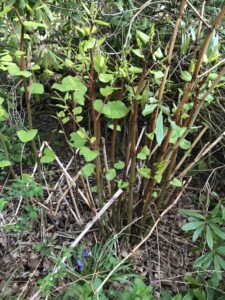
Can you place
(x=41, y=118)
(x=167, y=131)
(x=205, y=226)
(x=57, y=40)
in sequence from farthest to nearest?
(x=41, y=118) < (x=57, y=40) < (x=205, y=226) < (x=167, y=131)

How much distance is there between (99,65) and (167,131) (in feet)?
1.25

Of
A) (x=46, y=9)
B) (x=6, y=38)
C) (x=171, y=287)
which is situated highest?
(x=46, y=9)

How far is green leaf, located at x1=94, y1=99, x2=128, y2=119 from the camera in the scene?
134 cm

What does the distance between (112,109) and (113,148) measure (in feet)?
0.99

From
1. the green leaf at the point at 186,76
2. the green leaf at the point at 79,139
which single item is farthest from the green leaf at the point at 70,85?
the green leaf at the point at 186,76

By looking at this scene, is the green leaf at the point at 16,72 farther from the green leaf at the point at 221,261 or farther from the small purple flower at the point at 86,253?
the green leaf at the point at 221,261

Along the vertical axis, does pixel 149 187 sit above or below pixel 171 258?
above

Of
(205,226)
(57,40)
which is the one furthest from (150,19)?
(205,226)

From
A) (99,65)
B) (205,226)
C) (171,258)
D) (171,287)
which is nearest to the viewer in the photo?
(99,65)

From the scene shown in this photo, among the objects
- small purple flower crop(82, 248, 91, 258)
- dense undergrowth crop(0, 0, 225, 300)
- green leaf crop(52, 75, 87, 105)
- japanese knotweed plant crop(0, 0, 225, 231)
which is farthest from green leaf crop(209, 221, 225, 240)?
green leaf crop(52, 75, 87, 105)

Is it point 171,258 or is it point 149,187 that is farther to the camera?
point 171,258

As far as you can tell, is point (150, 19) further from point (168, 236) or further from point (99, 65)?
point (168, 236)

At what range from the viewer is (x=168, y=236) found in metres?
1.90

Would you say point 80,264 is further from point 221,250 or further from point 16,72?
point 16,72
